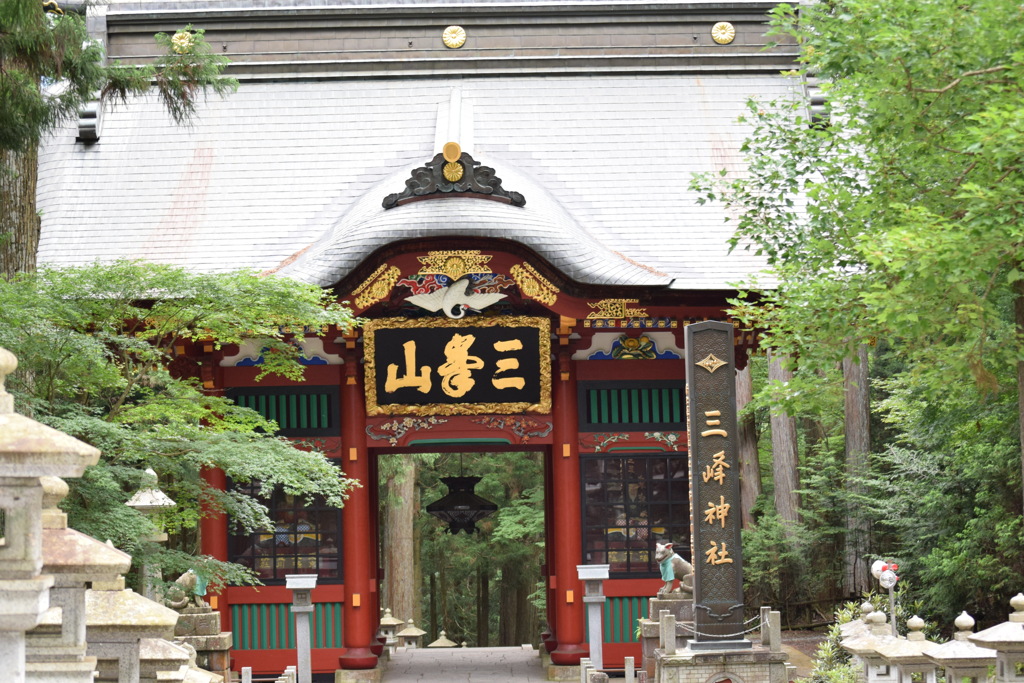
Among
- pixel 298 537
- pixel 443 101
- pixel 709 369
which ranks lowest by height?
pixel 298 537

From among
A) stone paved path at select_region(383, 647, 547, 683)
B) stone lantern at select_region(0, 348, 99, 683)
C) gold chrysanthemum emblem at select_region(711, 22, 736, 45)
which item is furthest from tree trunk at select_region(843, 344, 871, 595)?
stone lantern at select_region(0, 348, 99, 683)

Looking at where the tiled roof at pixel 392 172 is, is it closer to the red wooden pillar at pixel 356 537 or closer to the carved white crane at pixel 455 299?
the carved white crane at pixel 455 299

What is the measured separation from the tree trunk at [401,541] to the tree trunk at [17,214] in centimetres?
1602

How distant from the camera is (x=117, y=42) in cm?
1944

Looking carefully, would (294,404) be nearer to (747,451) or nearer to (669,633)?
(669,633)

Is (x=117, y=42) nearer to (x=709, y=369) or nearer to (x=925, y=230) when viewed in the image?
(x=709, y=369)

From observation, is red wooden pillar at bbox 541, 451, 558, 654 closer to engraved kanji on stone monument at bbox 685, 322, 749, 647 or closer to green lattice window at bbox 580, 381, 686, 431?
green lattice window at bbox 580, 381, 686, 431

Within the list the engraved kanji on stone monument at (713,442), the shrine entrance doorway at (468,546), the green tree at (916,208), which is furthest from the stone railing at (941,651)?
the shrine entrance doorway at (468,546)

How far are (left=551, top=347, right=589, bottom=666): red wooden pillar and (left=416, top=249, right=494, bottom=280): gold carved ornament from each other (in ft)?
4.86

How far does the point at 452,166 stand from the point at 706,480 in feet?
15.7

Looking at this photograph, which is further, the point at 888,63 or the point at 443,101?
the point at 443,101

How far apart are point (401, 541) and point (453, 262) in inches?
588

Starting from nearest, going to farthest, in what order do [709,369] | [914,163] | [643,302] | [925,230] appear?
[925,230] < [914,163] < [709,369] < [643,302]

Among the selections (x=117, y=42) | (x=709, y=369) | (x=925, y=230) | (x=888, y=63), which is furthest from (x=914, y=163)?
(x=117, y=42)
